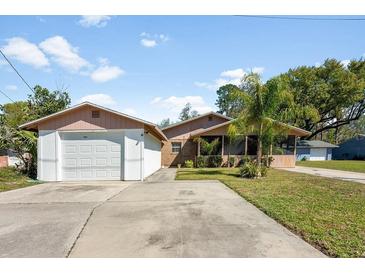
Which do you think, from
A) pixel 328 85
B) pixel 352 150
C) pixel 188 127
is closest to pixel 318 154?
pixel 328 85

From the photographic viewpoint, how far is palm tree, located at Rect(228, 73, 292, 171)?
1276 centimetres

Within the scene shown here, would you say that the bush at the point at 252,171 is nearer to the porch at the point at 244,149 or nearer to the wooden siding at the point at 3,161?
the porch at the point at 244,149

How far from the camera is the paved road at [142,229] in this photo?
366cm

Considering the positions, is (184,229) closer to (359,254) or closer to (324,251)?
(324,251)

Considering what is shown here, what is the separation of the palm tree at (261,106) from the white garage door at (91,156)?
6378mm

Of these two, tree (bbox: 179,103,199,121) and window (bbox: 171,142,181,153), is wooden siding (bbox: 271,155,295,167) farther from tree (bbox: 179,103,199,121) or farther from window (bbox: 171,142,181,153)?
tree (bbox: 179,103,199,121)

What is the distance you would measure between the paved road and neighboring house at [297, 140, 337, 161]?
31.1 m

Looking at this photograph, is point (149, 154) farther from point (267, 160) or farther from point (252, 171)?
point (267, 160)

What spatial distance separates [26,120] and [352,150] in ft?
153

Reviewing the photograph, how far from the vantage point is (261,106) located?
504 inches

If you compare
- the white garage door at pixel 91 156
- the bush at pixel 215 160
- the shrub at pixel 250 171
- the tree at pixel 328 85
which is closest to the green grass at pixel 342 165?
the tree at pixel 328 85
